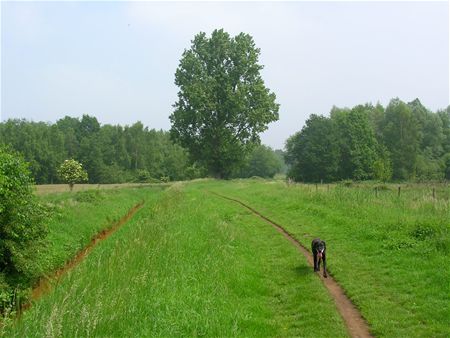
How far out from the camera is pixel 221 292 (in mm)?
10086

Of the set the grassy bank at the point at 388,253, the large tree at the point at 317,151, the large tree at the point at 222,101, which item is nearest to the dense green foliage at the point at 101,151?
the large tree at the point at 317,151

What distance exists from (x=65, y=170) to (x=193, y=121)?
60.5 feet

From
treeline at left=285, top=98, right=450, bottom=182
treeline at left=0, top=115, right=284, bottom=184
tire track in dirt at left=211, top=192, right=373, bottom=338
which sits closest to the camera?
tire track in dirt at left=211, top=192, right=373, bottom=338

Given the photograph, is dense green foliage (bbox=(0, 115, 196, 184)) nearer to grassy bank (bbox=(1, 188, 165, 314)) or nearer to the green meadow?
grassy bank (bbox=(1, 188, 165, 314))

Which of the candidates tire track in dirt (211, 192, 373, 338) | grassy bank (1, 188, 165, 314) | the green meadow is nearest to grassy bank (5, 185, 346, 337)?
the green meadow

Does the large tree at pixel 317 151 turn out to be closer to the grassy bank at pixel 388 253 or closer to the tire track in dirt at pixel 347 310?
the grassy bank at pixel 388 253

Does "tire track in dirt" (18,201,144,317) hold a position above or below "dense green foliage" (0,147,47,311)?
below

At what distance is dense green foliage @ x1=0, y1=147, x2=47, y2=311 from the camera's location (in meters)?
13.6

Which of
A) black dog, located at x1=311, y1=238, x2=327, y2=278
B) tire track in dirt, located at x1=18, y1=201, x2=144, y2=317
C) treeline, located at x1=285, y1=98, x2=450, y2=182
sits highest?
treeline, located at x1=285, y1=98, x2=450, y2=182

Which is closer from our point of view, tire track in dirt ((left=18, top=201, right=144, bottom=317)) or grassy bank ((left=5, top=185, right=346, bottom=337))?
grassy bank ((left=5, top=185, right=346, bottom=337))

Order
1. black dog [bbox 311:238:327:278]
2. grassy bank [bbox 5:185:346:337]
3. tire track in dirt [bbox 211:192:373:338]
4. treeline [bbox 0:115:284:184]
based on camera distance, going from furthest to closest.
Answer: treeline [bbox 0:115:284:184], black dog [bbox 311:238:327:278], tire track in dirt [bbox 211:192:373:338], grassy bank [bbox 5:185:346:337]

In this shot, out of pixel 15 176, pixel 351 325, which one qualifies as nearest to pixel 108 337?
pixel 351 325

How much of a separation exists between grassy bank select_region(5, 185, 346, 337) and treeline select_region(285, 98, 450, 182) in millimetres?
63058

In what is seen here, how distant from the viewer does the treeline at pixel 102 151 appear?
92125 millimetres
